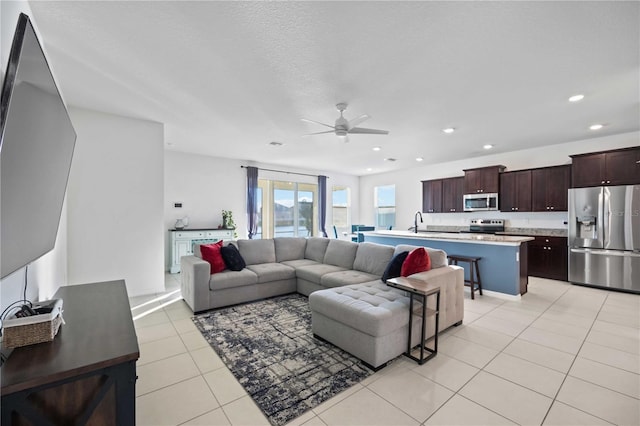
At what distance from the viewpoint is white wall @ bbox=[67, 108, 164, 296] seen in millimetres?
3779

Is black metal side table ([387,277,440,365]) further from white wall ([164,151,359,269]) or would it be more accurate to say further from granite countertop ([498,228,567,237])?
white wall ([164,151,359,269])

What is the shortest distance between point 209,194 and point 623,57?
7038 mm

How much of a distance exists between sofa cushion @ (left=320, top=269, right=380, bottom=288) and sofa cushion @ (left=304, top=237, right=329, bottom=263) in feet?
3.14

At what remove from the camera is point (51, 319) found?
1.29 m

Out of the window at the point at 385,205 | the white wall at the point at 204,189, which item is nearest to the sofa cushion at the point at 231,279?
the white wall at the point at 204,189

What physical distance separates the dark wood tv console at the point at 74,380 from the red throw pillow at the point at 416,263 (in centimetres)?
258

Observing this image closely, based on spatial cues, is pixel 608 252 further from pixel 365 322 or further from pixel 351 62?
pixel 351 62

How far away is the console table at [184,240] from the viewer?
5.91 m

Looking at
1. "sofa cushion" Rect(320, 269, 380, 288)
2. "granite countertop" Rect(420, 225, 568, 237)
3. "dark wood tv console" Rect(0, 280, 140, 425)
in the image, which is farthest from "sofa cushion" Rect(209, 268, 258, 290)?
"granite countertop" Rect(420, 225, 568, 237)

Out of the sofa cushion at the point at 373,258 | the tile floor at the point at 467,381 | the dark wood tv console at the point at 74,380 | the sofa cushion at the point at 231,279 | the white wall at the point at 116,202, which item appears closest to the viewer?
the dark wood tv console at the point at 74,380

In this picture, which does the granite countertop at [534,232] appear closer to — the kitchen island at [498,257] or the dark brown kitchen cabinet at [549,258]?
the dark brown kitchen cabinet at [549,258]

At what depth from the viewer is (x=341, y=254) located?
4.55 metres

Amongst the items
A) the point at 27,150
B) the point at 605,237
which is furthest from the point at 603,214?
the point at 27,150

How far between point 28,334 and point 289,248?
13.0 ft
